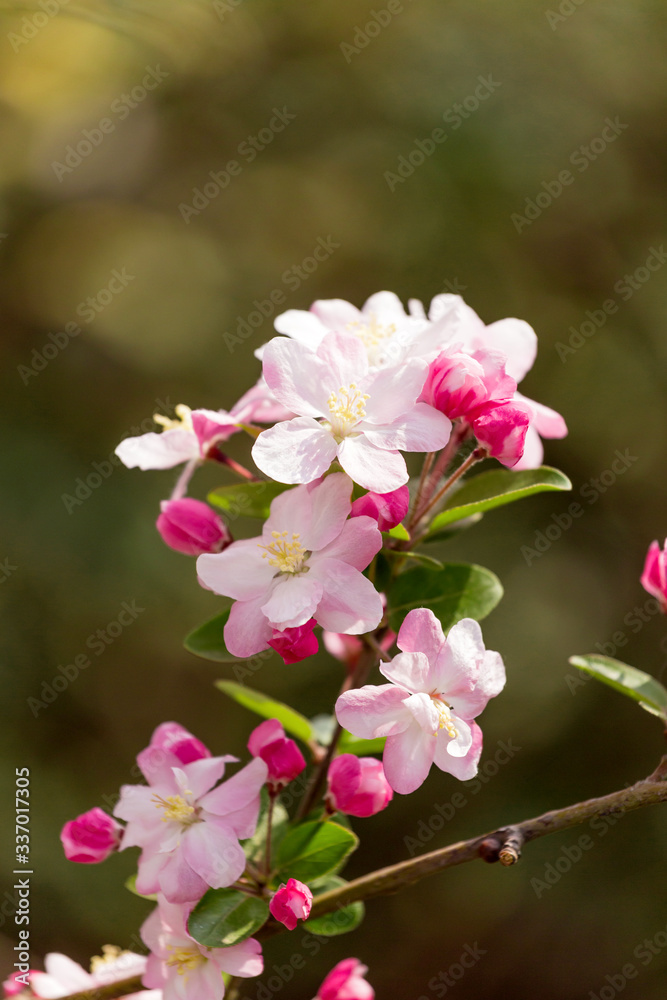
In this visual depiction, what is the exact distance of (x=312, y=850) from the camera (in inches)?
34.0

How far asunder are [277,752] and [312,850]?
4.4 inches

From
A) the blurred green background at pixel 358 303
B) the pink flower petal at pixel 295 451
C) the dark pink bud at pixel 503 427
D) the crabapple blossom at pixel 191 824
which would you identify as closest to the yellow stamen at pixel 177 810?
the crabapple blossom at pixel 191 824

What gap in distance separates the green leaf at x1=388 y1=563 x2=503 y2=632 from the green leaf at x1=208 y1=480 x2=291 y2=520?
0.17 m

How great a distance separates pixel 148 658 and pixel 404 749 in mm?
2727

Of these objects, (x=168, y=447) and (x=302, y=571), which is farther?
(x=168, y=447)

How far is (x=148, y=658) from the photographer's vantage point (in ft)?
10.9

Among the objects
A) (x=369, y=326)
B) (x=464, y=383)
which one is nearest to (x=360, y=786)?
(x=464, y=383)

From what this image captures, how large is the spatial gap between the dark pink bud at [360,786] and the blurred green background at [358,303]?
2.24m

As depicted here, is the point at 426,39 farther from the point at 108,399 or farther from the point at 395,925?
the point at 395,925

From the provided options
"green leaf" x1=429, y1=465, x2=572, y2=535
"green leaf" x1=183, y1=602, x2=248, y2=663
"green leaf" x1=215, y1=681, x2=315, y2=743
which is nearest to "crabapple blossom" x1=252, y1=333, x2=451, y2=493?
"green leaf" x1=429, y1=465, x2=572, y2=535

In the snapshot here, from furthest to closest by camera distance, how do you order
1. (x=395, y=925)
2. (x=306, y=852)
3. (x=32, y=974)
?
(x=395, y=925) < (x=32, y=974) < (x=306, y=852)

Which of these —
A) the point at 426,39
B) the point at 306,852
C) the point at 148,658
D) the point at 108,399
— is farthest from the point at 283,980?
the point at 426,39

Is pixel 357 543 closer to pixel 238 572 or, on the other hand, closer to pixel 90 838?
pixel 238 572

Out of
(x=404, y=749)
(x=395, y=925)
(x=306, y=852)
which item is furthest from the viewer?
(x=395, y=925)
